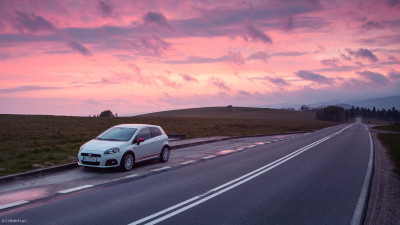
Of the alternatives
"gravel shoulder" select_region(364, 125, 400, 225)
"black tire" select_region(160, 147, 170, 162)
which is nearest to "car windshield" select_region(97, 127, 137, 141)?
"black tire" select_region(160, 147, 170, 162)

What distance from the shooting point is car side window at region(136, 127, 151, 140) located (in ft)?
41.6

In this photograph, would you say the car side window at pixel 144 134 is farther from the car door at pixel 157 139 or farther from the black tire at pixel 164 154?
the black tire at pixel 164 154

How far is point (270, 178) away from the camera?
10.3 m

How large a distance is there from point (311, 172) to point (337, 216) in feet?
16.8

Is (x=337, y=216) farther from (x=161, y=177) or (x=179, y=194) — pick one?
(x=161, y=177)

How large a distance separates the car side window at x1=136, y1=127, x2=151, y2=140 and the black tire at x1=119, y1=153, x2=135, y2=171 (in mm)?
977

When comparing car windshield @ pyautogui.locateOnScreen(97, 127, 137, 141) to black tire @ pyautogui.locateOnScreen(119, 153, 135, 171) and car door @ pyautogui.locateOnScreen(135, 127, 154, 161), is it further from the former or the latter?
black tire @ pyautogui.locateOnScreen(119, 153, 135, 171)

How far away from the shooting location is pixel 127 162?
1160 centimetres

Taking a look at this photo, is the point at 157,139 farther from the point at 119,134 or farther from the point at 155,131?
the point at 119,134

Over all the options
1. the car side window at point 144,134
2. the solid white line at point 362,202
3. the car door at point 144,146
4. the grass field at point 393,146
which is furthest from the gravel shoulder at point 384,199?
the car side window at point 144,134

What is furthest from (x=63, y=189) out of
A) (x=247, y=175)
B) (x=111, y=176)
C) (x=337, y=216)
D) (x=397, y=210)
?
(x=397, y=210)

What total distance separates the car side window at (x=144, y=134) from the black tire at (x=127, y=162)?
977 mm

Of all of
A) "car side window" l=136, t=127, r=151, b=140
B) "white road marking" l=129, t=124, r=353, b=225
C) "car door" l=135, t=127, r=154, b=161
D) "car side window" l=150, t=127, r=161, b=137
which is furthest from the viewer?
"car side window" l=150, t=127, r=161, b=137

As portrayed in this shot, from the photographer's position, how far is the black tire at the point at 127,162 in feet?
37.1
